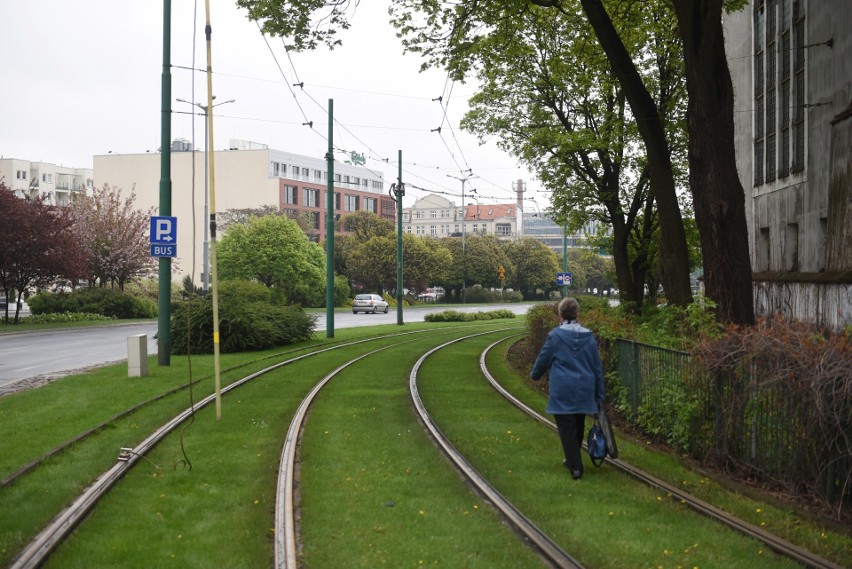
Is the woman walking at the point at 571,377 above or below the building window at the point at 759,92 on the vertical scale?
below

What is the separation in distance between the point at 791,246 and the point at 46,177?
125m

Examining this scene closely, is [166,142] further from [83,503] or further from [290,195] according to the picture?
[290,195]

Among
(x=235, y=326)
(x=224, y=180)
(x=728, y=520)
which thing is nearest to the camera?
(x=728, y=520)

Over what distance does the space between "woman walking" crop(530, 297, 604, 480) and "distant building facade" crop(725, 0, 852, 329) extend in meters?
8.99

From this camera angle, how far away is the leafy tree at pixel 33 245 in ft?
121

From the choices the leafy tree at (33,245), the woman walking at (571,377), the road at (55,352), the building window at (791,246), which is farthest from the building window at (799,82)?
the leafy tree at (33,245)

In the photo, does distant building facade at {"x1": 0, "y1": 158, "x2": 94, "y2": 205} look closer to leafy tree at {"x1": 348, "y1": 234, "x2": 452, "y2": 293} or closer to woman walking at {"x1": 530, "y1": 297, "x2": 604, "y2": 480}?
leafy tree at {"x1": 348, "y1": 234, "x2": 452, "y2": 293}

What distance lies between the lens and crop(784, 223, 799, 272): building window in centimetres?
2362

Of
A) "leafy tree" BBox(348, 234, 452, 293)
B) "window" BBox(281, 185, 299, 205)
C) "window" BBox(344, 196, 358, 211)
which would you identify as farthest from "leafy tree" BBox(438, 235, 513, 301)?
"window" BBox(281, 185, 299, 205)

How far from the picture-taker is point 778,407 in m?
7.18

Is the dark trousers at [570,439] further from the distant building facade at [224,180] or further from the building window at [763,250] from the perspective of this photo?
the distant building facade at [224,180]

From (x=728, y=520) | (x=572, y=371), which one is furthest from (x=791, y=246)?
(x=728, y=520)

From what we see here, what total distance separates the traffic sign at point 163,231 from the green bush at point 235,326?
197 inches

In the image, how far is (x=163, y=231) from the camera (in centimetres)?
1617
